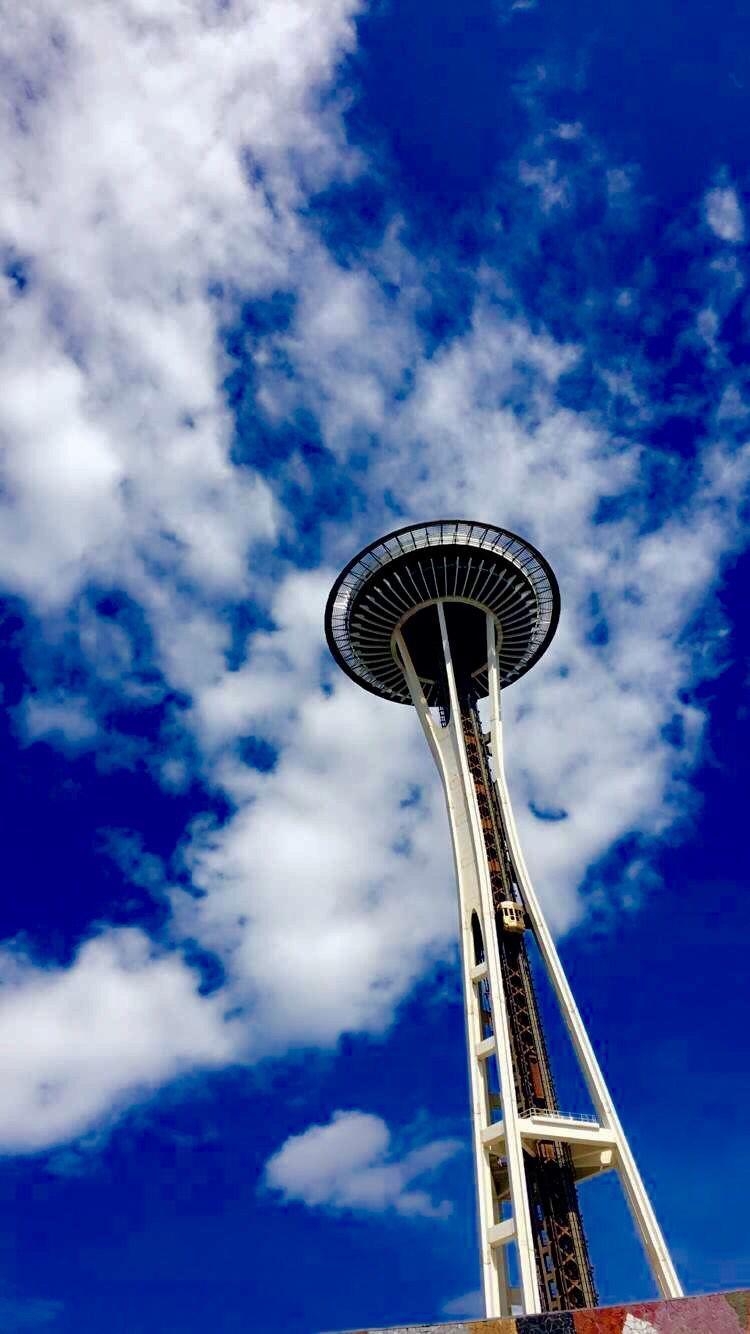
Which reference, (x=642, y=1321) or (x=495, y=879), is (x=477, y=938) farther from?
(x=642, y=1321)

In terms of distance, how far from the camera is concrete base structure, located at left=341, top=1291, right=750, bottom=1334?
2786 centimetres

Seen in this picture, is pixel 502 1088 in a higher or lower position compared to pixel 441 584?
lower

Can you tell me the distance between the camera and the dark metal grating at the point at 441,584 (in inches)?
2581

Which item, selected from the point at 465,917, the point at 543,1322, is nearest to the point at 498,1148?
the point at 465,917

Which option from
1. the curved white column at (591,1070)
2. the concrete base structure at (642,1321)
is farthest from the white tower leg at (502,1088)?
the concrete base structure at (642,1321)

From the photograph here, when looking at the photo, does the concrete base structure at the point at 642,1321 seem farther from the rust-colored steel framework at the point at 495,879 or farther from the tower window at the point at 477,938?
the tower window at the point at 477,938

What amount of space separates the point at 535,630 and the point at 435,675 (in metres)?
8.68

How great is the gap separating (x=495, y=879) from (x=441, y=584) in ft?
70.4

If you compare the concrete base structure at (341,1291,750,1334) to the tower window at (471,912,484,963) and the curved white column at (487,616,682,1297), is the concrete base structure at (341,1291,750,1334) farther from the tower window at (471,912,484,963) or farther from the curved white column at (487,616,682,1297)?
the tower window at (471,912,484,963)

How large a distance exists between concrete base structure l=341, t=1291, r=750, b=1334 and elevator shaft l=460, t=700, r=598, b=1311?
16.9m

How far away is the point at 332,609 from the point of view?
6775 centimetres

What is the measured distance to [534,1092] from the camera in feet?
162

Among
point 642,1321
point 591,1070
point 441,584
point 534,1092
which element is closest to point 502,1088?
point 534,1092

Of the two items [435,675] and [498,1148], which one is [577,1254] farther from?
[435,675]
